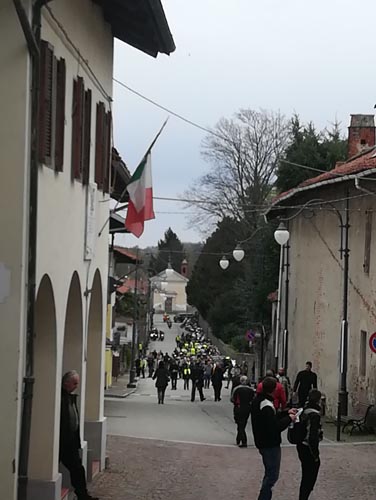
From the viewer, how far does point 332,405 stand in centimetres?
3094

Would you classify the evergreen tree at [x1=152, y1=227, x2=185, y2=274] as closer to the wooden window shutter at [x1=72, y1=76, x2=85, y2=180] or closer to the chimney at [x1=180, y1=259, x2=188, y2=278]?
the chimney at [x1=180, y1=259, x2=188, y2=278]

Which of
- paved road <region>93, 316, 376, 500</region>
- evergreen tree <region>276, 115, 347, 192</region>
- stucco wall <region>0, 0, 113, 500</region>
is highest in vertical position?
evergreen tree <region>276, 115, 347, 192</region>

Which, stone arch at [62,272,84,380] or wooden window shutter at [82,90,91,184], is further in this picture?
stone arch at [62,272,84,380]

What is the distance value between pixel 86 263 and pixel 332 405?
1796cm

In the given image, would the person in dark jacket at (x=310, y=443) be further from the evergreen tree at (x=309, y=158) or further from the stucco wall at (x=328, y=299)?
the evergreen tree at (x=309, y=158)

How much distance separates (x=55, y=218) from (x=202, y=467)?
7325mm

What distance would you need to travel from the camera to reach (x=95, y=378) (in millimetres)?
16641

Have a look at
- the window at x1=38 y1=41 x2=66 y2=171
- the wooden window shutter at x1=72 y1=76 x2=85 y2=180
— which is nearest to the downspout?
the window at x1=38 y1=41 x2=66 y2=171

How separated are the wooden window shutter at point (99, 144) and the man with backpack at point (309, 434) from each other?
5.05 m

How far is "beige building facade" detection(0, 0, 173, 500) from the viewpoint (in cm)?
963

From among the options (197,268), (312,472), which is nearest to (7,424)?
(312,472)

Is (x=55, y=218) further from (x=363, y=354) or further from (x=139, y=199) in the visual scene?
(x=363, y=354)

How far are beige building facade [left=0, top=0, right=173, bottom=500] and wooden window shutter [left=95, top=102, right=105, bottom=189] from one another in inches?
0.7

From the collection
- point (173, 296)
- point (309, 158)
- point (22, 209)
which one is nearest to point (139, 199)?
point (22, 209)
